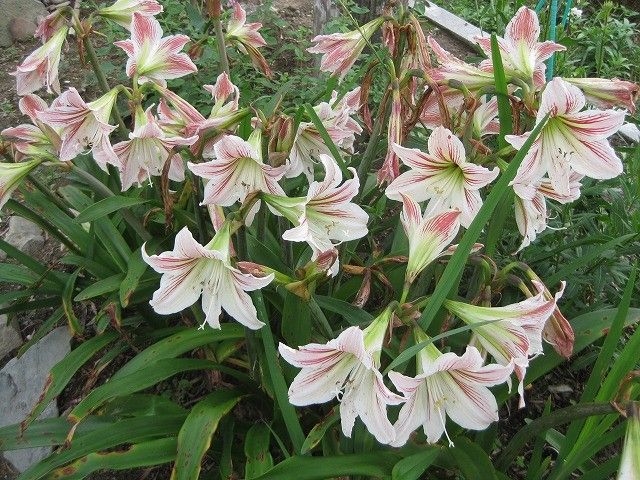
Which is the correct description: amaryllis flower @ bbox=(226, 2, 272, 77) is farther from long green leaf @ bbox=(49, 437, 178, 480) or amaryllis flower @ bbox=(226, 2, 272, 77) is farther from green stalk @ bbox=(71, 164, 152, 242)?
long green leaf @ bbox=(49, 437, 178, 480)

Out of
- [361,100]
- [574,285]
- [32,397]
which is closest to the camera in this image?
[361,100]

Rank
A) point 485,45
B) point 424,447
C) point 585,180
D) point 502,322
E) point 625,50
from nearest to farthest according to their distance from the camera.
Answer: point 502,322
point 424,447
point 485,45
point 585,180
point 625,50

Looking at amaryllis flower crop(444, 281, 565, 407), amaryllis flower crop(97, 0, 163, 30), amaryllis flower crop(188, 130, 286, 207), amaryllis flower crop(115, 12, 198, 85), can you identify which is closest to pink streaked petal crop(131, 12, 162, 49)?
amaryllis flower crop(115, 12, 198, 85)

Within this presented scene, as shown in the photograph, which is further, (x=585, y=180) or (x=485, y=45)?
(x=585, y=180)

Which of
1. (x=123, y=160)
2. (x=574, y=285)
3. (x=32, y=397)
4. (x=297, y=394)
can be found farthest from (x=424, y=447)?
(x=32, y=397)

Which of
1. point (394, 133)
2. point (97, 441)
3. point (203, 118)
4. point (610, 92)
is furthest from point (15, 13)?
point (610, 92)

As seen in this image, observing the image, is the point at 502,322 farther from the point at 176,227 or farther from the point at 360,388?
the point at 176,227
